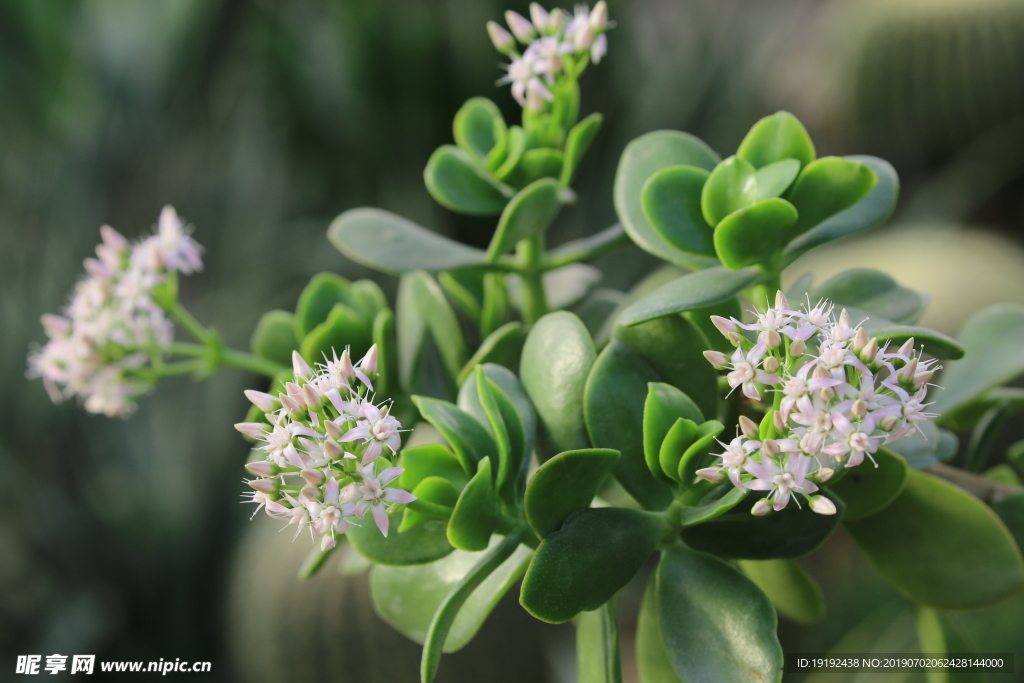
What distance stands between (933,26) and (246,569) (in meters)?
2.46

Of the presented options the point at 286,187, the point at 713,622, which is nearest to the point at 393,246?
the point at 713,622

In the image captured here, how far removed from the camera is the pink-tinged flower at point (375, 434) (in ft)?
0.93

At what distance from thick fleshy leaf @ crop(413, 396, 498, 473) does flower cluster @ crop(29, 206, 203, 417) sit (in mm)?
257

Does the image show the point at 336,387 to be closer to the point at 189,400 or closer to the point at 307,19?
the point at 189,400

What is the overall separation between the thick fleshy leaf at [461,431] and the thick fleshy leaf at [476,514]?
1 cm

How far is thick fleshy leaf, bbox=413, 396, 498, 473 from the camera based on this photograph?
0.98 ft

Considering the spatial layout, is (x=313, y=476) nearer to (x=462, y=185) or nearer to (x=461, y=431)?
(x=461, y=431)

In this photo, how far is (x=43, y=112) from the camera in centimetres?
189

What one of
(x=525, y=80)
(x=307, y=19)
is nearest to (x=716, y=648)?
(x=525, y=80)

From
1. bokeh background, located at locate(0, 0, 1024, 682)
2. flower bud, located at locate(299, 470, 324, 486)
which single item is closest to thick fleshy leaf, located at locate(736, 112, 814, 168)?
flower bud, located at locate(299, 470, 324, 486)

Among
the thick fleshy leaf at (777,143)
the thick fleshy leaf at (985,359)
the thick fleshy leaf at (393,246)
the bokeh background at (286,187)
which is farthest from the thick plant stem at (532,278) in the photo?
the bokeh background at (286,187)

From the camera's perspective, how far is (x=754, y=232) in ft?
1.05

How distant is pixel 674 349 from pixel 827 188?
0.10 meters

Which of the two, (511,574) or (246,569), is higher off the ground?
(511,574)
